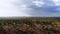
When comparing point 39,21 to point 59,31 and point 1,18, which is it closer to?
point 59,31

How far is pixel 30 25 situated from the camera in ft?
3.70

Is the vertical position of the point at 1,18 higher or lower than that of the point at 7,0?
lower

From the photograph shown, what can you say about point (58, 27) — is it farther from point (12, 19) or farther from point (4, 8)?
point (4, 8)

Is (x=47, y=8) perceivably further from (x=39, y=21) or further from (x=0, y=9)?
(x=0, y=9)

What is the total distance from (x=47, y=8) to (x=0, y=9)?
46cm

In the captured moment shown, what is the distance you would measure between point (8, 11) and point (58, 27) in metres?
0.51

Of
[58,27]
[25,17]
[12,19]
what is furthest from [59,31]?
[12,19]

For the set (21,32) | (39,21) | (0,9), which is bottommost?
(21,32)

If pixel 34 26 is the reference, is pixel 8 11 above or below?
above

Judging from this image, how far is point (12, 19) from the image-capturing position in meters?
1.14

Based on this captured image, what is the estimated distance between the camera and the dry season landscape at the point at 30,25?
1.12 m

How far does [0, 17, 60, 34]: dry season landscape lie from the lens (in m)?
1.12

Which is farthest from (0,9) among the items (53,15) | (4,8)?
(53,15)

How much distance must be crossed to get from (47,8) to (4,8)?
425mm
